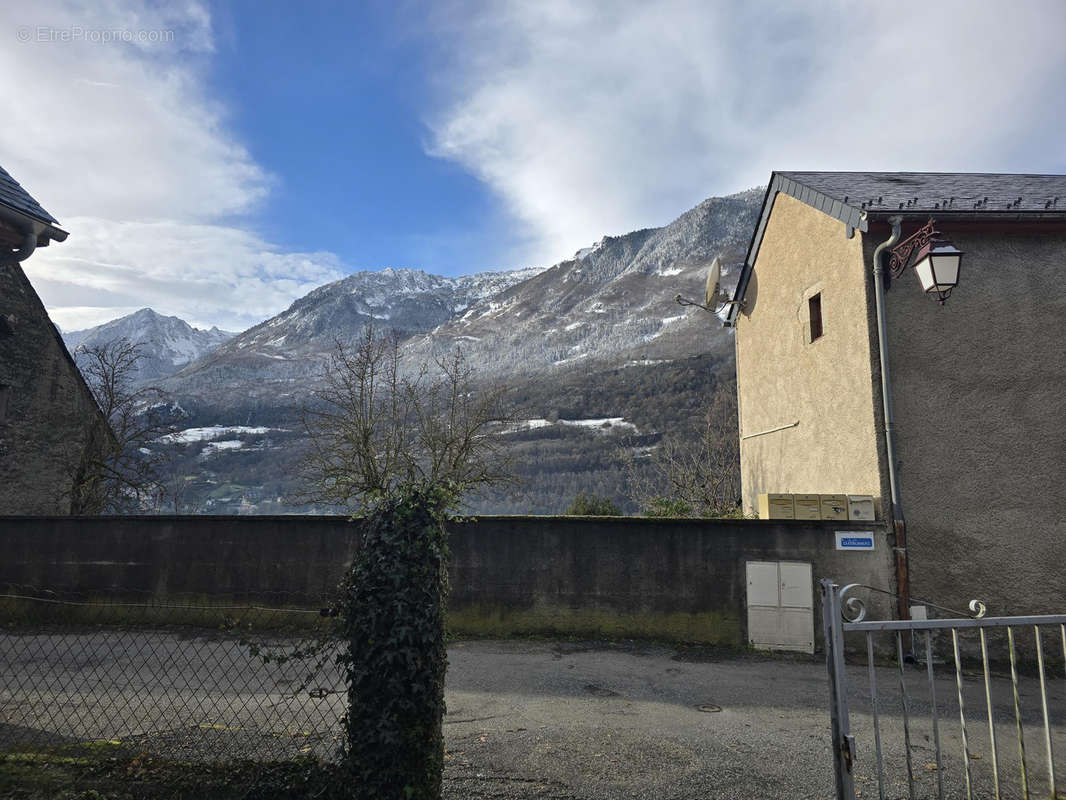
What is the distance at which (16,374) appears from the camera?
1165 centimetres

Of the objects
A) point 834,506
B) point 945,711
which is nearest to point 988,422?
point 834,506

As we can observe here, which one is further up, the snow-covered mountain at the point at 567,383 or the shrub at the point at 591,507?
the snow-covered mountain at the point at 567,383

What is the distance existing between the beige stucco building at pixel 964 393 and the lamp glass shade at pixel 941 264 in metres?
1.46

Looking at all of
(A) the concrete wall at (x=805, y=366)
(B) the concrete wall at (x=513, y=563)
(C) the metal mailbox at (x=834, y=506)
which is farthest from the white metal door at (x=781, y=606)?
(A) the concrete wall at (x=805, y=366)

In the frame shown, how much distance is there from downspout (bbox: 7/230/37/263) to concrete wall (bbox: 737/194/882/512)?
12.6 m

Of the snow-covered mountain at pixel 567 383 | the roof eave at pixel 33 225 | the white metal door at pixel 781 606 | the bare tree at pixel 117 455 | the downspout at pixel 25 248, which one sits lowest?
the white metal door at pixel 781 606

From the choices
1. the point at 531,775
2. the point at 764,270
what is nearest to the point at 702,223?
the point at 764,270

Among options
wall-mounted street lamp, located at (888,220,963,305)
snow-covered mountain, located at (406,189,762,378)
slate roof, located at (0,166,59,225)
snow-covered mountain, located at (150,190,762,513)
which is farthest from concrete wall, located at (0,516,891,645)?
snow-covered mountain, located at (406,189,762,378)

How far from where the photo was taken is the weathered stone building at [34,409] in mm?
11438

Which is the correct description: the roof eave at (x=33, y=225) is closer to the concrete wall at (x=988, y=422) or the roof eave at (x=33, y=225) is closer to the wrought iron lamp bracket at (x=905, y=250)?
the wrought iron lamp bracket at (x=905, y=250)

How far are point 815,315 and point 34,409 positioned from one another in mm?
15233

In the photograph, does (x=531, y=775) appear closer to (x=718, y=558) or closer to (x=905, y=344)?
(x=718, y=558)

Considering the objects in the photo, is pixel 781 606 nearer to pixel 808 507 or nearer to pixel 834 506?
pixel 808 507

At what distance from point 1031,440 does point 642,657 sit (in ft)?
21.3
